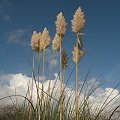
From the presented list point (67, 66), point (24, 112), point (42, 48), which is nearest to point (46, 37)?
point (42, 48)

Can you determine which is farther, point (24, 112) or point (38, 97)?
point (24, 112)

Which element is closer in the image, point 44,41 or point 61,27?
point 61,27

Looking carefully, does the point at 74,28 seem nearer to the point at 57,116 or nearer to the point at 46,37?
the point at 46,37

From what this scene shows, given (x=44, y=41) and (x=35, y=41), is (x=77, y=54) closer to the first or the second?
(x=44, y=41)

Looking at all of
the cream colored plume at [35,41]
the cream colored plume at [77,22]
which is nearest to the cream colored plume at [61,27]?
the cream colored plume at [77,22]

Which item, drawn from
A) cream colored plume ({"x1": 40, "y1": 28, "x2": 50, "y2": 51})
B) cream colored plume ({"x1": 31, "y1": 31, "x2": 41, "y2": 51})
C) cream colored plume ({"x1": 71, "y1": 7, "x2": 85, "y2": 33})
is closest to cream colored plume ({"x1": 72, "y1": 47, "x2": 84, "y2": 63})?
cream colored plume ({"x1": 71, "y1": 7, "x2": 85, "y2": 33})

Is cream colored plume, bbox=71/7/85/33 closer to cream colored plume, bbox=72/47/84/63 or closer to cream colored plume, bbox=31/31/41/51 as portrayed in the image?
cream colored plume, bbox=72/47/84/63

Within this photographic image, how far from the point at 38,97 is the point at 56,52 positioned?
3.12ft

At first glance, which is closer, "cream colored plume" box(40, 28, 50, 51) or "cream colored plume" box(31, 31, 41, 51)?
"cream colored plume" box(40, 28, 50, 51)

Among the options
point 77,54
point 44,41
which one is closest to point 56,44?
Answer: point 44,41

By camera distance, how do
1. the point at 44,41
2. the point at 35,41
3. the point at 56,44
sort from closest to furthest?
the point at 56,44 → the point at 44,41 → the point at 35,41

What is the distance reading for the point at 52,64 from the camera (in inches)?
223

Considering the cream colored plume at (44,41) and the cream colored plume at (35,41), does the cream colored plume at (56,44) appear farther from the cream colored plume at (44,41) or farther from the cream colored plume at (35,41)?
the cream colored plume at (35,41)

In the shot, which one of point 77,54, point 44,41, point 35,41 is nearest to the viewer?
point 77,54
